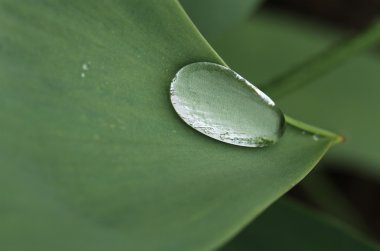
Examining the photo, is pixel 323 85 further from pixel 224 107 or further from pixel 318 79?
pixel 224 107

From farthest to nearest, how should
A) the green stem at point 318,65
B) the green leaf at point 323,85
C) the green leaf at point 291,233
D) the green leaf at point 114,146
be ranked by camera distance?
the green leaf at point 323,85 < the green stem at point 318,65 < the green leaf at point 291,233 < the green leaf at point 114,146

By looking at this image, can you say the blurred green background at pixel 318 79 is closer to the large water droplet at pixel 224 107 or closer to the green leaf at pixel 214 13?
the green leaf at pixel 214 13

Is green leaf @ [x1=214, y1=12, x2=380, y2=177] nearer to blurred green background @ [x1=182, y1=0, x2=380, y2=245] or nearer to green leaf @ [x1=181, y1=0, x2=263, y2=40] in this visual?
blurred green background @ [x1=182, y1=0, x2=380, y2=245]

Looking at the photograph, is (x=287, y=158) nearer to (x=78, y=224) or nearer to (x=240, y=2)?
(x=78, y=224)

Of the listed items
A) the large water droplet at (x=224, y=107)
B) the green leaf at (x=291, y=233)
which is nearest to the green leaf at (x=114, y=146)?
the large water droplet at (x=224, y=107)

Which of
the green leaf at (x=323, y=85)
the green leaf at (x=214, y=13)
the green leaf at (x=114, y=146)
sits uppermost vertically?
the green leaf at (x=114, y=146)

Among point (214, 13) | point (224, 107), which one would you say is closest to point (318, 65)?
point (214, 13)
